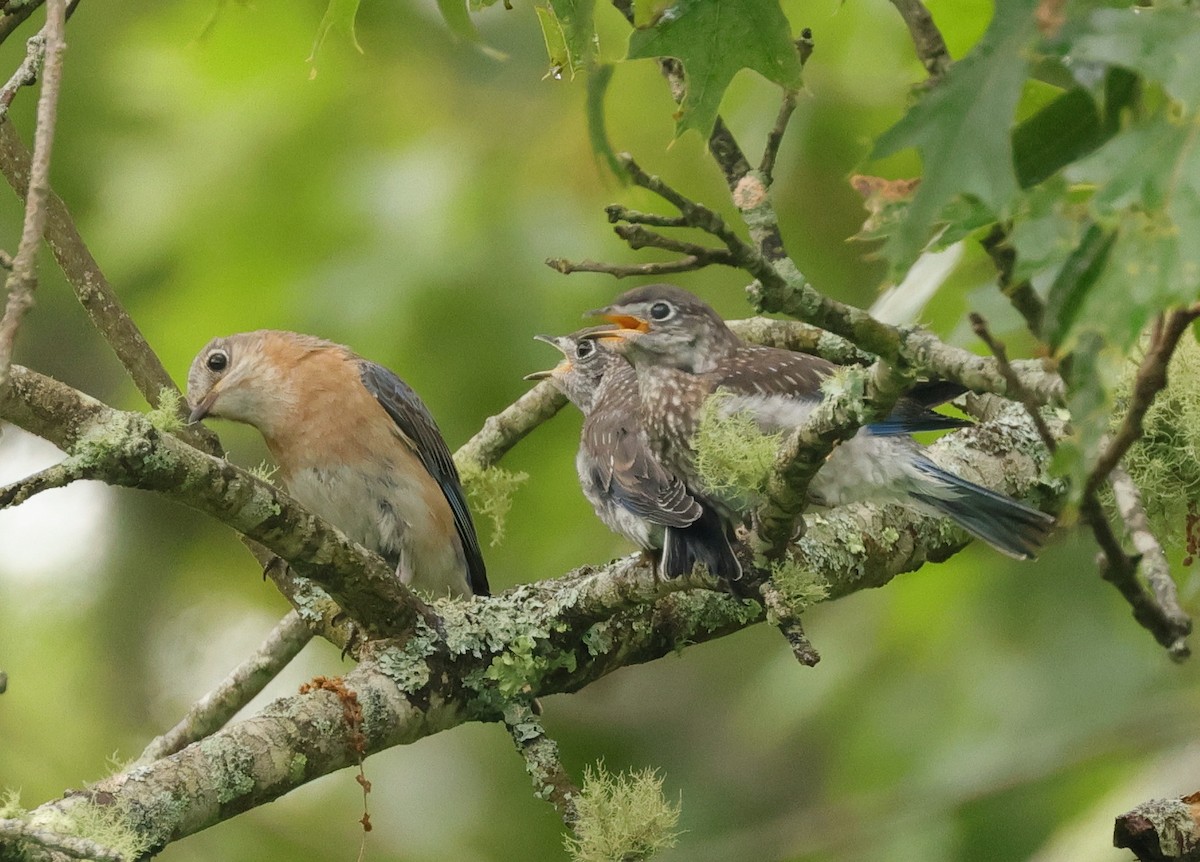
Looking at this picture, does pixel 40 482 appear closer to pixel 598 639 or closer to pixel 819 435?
pixel 819 435

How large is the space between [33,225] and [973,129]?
137cm

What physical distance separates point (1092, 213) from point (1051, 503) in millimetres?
3142

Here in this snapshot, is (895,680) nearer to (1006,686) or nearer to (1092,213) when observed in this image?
(1006,686)

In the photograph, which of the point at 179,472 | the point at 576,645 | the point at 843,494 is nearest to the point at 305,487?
the point at 576,645

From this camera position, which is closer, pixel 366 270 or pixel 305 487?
pixel 305 487

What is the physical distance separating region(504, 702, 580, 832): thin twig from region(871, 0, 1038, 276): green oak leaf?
2.03m

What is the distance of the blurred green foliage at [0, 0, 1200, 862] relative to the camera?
5500mm

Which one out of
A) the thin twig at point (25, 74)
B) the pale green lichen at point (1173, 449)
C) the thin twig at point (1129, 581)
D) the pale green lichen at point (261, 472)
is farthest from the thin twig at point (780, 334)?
the thin twig at point (1129, 581)

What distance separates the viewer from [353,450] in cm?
534

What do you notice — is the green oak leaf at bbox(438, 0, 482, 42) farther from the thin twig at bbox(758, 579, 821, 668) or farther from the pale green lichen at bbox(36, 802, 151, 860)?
the pale green lichen at bbox(36, 802, 151, 860)

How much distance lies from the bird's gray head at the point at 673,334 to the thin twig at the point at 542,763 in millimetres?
1320

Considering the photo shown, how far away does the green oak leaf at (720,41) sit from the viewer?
8.14 feet

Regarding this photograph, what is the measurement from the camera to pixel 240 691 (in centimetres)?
468

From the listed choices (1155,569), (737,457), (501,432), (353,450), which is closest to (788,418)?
(737,457)
